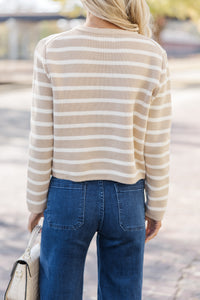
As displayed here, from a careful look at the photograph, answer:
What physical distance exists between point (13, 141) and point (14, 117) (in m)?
3.08

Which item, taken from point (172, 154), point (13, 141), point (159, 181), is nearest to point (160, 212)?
point (159, 181)

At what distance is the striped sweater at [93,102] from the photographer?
1.74 m

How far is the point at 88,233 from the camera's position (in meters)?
1.81

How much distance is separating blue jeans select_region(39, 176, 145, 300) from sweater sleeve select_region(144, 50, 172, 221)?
0.06 metres

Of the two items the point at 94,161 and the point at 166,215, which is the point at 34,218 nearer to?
the point at 94,161

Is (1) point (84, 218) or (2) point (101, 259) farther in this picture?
(2) point (101, 259)

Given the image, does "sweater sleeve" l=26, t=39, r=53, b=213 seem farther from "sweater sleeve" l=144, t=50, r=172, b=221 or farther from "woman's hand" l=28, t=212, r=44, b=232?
"sweater sleeve" l=144, t=50, r=172, b=221

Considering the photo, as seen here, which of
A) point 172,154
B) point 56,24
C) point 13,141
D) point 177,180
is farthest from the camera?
→ point 56,24

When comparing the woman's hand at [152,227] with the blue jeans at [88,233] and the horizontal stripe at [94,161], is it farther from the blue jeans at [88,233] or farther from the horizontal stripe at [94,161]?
the horizontal stripe at [94,161]

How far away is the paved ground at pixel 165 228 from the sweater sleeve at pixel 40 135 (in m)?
1.58

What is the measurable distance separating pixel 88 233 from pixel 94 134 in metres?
0.34

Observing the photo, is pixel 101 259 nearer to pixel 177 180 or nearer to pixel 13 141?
pixel 177 180

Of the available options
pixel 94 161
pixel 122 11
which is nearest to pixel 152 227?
pixel 94 161

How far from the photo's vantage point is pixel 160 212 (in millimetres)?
1951
